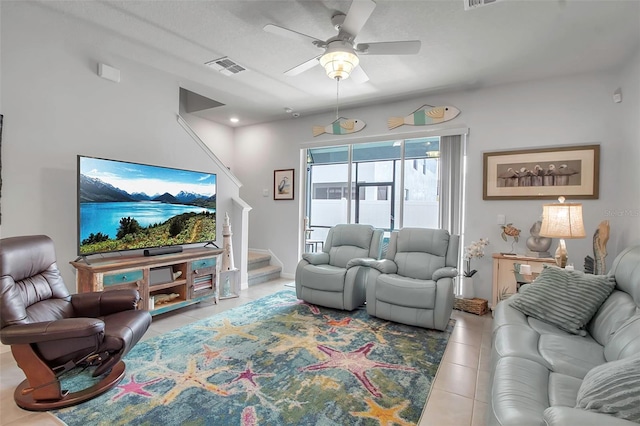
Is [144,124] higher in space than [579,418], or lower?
higher

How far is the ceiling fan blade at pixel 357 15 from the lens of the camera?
199 cm

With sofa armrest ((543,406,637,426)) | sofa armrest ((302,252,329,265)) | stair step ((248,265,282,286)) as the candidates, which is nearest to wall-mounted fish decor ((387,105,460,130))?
sofa armrest ((302,252,329,265))

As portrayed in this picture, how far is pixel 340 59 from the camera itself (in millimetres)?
2424

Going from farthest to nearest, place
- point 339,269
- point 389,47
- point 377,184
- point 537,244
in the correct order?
point 377,184 < point 339,269 < point 537,244 < point 389,47

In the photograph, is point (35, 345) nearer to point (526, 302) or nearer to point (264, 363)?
point (264, 363)

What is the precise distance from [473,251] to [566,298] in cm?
174

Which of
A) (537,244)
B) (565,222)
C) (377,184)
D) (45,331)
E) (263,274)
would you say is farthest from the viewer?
(263,274)

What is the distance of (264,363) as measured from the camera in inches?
94.6

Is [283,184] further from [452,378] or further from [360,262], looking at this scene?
[452,378]

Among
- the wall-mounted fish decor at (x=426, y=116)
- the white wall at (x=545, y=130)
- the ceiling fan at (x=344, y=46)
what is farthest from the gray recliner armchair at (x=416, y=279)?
the ceiling fan at (x=344, y=46)

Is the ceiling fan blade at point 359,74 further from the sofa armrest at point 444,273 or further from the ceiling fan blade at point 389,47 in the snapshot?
the sofa armrest at point 444,273

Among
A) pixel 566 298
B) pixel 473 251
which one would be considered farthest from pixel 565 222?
pixel 473 251

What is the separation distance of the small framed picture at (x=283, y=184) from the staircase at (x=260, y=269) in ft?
3.56

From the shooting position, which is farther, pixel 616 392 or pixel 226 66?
pixel 226 66
